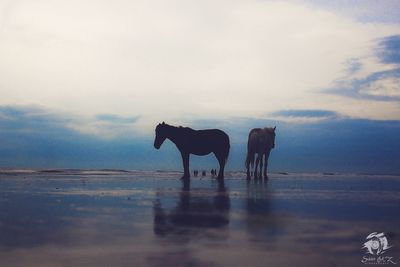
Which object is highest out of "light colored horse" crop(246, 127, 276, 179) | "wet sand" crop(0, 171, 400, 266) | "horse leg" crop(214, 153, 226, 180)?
"light colored horse" crop(246, 127, 276, 179)

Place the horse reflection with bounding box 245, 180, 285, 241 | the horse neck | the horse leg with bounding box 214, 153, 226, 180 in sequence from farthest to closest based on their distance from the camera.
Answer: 1. the horse leg with bounding box 214, 153, 226, 180
2. the horse neck
3. the horse reflection with bounding box 245, 180, 285, 241

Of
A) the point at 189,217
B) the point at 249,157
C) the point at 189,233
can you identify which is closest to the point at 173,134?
the point at 249,157

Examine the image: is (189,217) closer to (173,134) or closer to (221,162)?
(173,134)

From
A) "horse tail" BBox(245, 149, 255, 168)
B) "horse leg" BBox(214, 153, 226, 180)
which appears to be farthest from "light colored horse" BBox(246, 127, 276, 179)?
"horse leg" BBox(214, 153, 226, 180)

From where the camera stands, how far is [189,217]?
10047mm

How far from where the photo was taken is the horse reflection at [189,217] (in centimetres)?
830

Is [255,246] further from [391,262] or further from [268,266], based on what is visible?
[391,262]

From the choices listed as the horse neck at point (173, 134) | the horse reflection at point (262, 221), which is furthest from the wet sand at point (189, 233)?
the horse neck at point (173, 134)

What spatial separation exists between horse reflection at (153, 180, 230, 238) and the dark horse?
48.5ft

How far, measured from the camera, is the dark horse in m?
28.4

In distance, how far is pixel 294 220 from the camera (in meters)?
9.82

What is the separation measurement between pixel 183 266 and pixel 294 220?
4.59 metres

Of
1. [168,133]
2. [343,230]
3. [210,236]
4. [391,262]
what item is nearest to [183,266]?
[210,236]

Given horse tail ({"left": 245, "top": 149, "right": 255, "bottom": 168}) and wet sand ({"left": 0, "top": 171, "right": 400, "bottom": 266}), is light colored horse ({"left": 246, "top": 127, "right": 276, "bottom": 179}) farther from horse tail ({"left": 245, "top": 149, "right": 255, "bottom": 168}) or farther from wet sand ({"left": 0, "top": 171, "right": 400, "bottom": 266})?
wet sand ({"left": 0, "top": 171, "right": 400, "bottom": 266})
